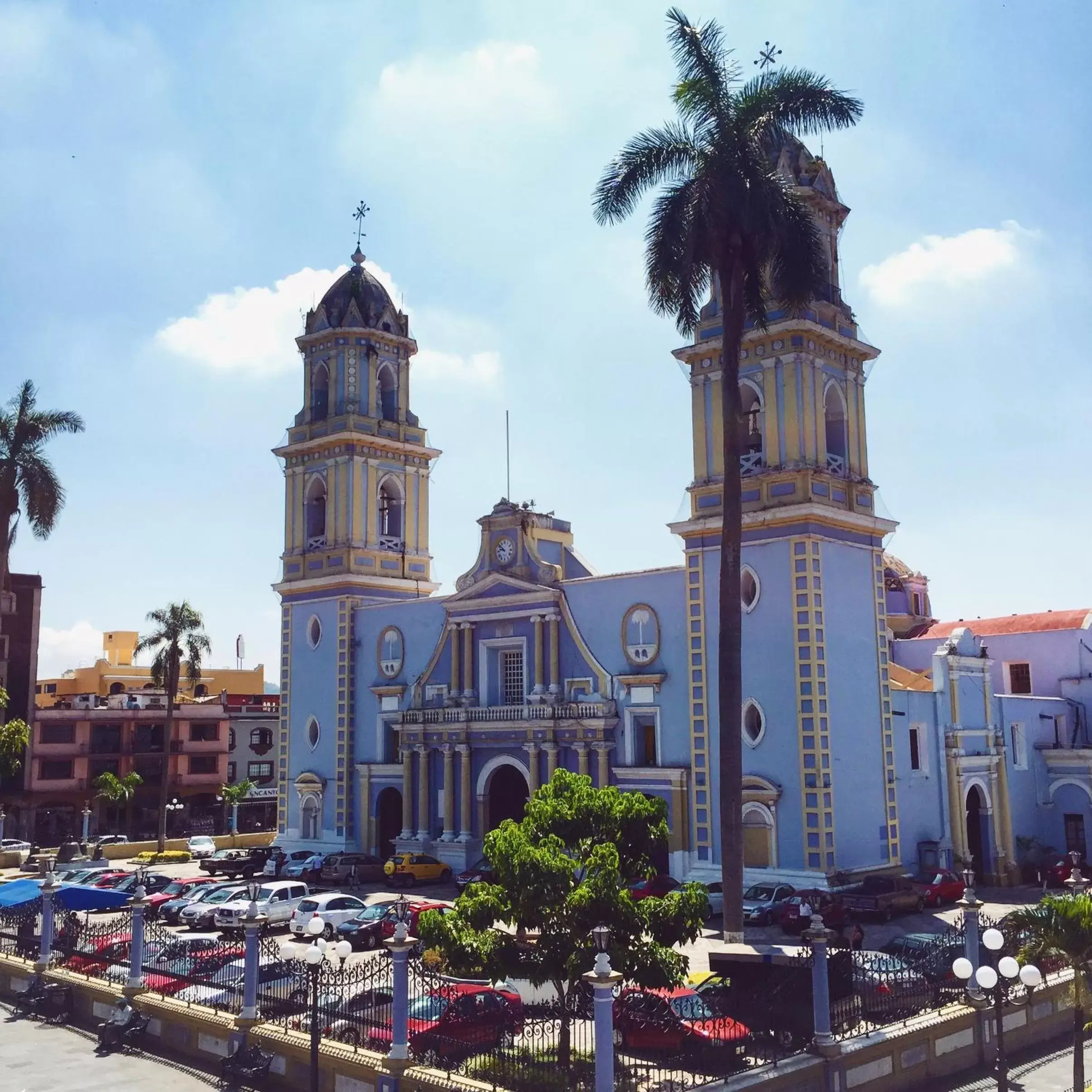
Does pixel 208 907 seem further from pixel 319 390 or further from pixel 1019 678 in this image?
pixel 1019 678

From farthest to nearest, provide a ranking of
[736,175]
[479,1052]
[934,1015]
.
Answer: [736,175], [934,1015], [479,1052]

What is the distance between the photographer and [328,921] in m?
27.4

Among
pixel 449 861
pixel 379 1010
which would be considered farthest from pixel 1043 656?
pixel 379 1010

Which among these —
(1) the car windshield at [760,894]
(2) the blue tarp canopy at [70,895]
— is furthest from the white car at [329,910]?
(1) the car windshield at [760,894]

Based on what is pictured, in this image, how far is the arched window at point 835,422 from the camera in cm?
3450

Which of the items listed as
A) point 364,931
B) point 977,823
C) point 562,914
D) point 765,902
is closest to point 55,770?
point 364,931

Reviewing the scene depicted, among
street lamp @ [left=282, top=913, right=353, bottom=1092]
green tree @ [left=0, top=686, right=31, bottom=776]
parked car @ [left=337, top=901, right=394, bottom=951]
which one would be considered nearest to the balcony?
parked car @ [left=337, top=901, right=394, bottom=951]

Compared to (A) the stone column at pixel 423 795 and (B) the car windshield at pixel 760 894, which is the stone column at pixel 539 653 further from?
(B) the car windshield at pixel 760 894

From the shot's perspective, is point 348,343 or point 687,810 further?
point 348,343

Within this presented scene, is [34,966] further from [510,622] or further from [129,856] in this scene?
[129,856]

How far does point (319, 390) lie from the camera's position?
46969mm

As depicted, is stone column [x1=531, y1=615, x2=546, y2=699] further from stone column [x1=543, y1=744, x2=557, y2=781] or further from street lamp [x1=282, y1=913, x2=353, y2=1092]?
street lamp [x1=282, y1=913, x2=353, y2=1092]

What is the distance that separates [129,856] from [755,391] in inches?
1329

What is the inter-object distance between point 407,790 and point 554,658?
7483 millimetres
